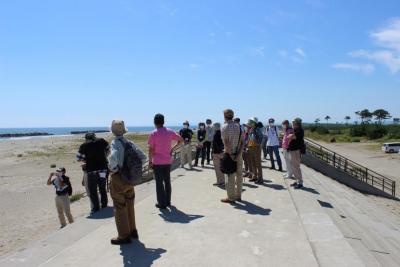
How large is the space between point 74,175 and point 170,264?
86.4ft

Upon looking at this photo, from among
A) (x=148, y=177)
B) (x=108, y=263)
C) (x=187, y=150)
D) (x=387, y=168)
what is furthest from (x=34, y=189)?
(x=387, y=168)

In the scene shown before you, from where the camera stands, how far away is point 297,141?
10625 mm

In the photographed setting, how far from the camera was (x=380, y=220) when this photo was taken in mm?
12594

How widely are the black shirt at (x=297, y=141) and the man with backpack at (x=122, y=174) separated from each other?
5679mm

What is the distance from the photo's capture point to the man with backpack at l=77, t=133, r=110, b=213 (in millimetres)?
8641

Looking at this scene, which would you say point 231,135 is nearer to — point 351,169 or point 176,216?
point 176,216

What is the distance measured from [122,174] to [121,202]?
1.33 feet

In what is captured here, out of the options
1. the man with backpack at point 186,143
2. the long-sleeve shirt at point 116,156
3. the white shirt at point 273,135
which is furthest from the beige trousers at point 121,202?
the man with backpack at point 186,143

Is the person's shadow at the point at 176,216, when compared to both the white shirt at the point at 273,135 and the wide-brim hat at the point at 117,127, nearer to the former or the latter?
the wide-brim hat at the point at 117,127

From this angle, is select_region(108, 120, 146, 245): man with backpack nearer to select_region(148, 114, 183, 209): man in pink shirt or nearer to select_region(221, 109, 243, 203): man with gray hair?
select_region(148, 114, 183, 209): man in pink shirt

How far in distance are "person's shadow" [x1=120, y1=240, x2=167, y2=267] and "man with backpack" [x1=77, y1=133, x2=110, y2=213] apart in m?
3.06

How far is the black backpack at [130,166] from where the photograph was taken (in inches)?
227

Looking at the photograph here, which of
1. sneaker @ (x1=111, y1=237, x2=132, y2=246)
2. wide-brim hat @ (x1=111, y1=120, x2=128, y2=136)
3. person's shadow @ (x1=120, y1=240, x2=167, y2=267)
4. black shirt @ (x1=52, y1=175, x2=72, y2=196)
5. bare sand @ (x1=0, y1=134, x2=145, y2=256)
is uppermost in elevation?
wide-brim hat @ (x1=111, y1=120, x2=128, y2=136)

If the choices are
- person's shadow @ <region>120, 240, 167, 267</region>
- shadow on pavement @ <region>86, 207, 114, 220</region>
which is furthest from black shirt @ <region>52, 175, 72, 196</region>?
person's shadow @ <region>120, 240, 167, 267</region>
